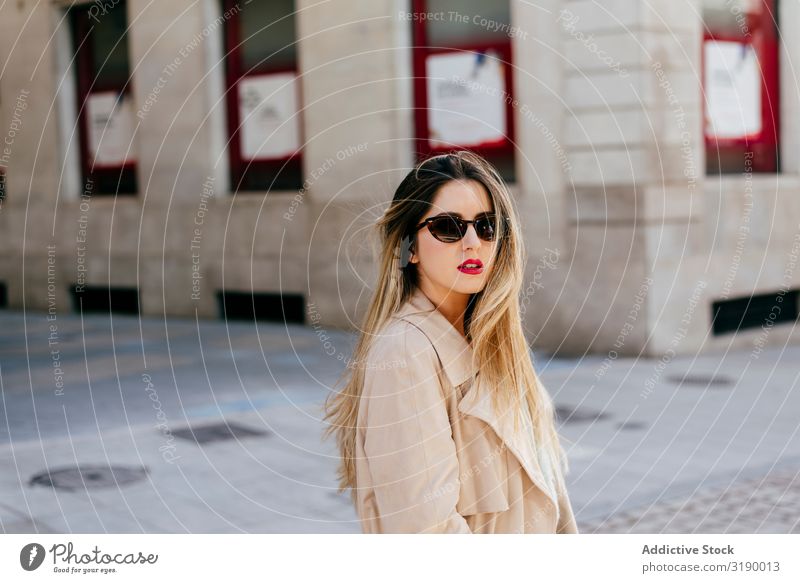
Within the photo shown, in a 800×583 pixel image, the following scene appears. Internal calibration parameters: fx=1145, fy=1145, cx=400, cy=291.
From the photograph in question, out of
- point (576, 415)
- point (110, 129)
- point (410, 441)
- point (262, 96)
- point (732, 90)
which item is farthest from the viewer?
point (110, 129)

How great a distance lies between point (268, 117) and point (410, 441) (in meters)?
10.7

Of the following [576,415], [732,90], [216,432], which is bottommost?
[576,415]

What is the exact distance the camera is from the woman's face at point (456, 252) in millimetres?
2477

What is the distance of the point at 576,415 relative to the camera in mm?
7832

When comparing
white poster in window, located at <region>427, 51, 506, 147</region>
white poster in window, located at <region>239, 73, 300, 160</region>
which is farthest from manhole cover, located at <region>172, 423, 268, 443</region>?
white poster in window, located at <region>239, 73, 300, 160</region>

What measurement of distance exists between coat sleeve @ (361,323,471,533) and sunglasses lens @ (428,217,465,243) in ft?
0.84

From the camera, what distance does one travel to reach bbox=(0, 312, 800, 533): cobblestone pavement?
548 cm

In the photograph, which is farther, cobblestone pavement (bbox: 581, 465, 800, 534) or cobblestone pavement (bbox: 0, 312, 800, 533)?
cobblestone pavement (bbox: 0, 312, 800, 533)

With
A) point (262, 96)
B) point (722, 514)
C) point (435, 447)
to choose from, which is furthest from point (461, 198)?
point (262, 96)

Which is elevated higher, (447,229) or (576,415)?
(447,229)

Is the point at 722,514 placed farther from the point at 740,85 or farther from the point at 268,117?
the point at 268,117

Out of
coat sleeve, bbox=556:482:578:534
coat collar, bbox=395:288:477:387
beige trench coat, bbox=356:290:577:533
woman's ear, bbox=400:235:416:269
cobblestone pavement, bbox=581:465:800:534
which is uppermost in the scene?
woman's ear, bbox=400:235:416:269

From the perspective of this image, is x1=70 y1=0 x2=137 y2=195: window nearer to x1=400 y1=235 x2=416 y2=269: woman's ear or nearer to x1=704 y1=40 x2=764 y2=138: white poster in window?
x1=704 y1=40 x2=764 y2=138: white poster in window
